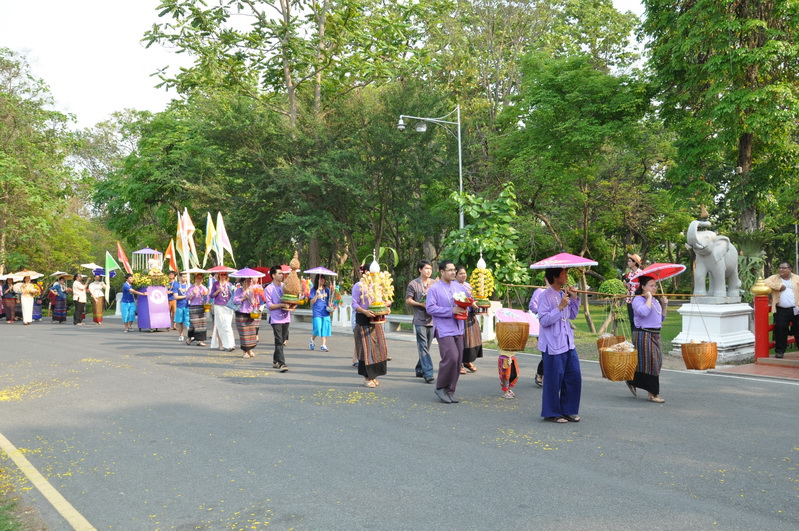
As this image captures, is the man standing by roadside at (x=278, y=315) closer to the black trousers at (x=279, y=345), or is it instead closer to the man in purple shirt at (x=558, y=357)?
the black trousers at (x=279, y=345)

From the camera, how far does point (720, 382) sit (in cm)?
983

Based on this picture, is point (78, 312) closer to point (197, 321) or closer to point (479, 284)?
point (197, 321)

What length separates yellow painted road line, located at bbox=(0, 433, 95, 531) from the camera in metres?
4.58

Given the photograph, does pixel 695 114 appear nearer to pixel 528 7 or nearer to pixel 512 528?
pixel 528 7

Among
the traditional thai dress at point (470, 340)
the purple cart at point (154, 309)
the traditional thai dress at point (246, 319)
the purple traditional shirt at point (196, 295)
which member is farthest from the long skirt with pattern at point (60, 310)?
the traditional thai dress at point (470, 340)

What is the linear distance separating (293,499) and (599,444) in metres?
3.01

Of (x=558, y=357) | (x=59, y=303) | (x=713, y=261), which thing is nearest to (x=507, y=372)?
(x=558, y=357)

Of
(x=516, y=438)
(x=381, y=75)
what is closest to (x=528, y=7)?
(x=381, y=75)

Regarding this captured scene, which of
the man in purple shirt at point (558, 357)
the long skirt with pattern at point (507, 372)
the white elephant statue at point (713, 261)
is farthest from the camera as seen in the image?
the white elephant statue at point (713, 261)

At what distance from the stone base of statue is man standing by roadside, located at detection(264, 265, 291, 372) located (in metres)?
7.22

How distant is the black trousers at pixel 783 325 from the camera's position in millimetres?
12000

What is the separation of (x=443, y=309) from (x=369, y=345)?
65.8 inches

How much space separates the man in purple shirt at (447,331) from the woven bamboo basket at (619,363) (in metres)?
1.77

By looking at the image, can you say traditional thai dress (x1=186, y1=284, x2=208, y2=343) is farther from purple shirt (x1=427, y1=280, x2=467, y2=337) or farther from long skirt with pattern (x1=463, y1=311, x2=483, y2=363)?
purple shirt (x1=427, y1=280, x2=467, y2=337)
